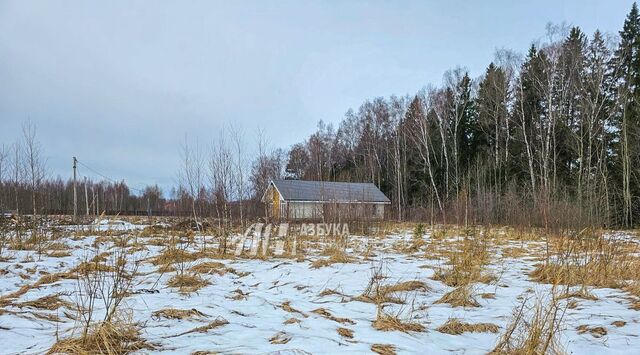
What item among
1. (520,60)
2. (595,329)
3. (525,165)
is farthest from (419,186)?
(595,329)

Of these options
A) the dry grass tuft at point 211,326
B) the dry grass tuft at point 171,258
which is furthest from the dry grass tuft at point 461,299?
the dry grass tuft at point 171,258

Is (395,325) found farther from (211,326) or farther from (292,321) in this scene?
(211,326)

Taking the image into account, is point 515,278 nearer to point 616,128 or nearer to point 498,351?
point 498,351

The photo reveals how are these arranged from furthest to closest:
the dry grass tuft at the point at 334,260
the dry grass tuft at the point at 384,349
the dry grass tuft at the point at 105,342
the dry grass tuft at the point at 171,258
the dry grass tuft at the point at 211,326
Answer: the dry grass tuft at the point at 334,260 → the dry grass tuft at the point at 171,258 → the dry grass tuft at the point at 211,326 → the dry grass tuft at the point at 384,349 → the dry grass tuft at the point at 105,342

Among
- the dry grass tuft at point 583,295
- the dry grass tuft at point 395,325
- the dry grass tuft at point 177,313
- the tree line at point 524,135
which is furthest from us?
the tree line at point 524,135

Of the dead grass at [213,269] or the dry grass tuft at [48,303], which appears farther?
the dead grass at [213,269]

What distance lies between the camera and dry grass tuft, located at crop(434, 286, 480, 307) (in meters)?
4.01

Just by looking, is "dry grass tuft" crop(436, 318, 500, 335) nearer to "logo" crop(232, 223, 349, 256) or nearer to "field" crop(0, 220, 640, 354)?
"field" crop(0, 220, 640, 354)

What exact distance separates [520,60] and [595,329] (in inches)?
848

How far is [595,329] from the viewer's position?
9.91 feet

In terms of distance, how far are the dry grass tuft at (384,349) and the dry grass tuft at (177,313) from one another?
1.58m

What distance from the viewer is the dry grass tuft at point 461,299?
4.01 meters

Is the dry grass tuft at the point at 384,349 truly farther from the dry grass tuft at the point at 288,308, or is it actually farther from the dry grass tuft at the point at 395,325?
the dry grass tuft at the point at 288,308

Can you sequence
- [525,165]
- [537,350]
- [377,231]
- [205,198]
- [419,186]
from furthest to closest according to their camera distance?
[419,186]
[525,165]
[377,231]
[205,198]
[537,350]
